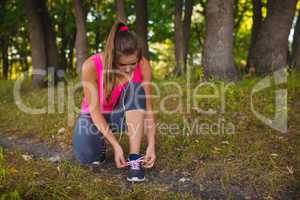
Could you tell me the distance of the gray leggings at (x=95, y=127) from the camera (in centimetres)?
384

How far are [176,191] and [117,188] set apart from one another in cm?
55

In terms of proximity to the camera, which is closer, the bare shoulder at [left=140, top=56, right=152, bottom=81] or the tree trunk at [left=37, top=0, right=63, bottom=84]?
the bare shoulder at [left=140, top=56, right=152, bottom=81]

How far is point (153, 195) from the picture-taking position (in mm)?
3396

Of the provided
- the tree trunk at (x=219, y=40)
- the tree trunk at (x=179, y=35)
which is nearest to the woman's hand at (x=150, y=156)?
the tree trunk at (x=219, y=40)

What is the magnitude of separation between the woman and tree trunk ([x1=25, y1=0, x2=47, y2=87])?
625cm

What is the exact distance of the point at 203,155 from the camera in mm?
4328

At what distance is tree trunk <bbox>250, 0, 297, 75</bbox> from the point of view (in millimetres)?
6703

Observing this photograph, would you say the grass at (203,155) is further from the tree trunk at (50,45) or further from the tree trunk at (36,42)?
the tree trunk at (50,45)

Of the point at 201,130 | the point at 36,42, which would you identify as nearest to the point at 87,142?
the point at 201,130

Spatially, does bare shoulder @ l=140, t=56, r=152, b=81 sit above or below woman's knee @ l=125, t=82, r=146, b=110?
above

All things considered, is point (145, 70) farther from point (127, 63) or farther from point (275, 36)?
point (275, 36)

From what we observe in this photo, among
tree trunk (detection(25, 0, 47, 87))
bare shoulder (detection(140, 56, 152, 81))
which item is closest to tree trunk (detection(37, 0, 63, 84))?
tree trunk (detection(25, 0, 47, 87))

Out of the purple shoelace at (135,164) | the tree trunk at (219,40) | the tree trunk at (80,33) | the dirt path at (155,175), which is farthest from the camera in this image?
the tree trunk at (80,33)

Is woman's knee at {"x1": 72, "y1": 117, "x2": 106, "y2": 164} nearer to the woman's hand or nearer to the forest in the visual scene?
the forest
